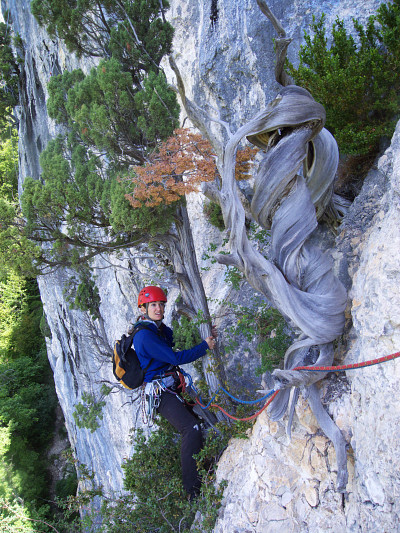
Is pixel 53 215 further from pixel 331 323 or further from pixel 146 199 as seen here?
pixel 331 323

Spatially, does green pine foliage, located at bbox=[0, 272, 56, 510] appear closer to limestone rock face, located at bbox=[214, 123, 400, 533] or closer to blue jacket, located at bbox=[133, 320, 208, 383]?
blue jacket, located at bbox=[133, 320, 208, 383]

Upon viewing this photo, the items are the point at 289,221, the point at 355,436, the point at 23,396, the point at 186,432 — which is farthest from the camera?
the point at 23,396

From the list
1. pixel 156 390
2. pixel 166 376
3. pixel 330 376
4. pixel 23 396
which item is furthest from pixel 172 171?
pixel 23 396

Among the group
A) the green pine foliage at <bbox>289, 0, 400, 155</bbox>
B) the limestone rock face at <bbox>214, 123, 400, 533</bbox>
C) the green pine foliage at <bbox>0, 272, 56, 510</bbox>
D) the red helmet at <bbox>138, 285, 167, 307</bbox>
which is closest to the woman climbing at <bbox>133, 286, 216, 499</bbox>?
the red helmet at <bbox>138, 285, 167, 307</bbox>

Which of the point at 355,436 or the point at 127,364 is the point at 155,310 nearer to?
the point at 127,364

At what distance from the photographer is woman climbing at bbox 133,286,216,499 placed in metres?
4.69

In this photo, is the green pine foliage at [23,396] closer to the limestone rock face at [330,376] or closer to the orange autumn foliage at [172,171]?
the limestone rock face at [330,376]

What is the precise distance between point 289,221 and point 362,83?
2152 millimetres

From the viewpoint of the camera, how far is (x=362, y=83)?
4723mm

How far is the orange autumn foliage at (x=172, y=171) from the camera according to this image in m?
4.60

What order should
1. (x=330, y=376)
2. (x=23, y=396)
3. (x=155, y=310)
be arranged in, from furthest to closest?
(x=23, y=396) < (x=155, y=310) < (x=330, y=376)

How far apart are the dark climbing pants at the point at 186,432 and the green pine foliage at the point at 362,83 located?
162 inches

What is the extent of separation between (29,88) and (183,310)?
1396 centimetres

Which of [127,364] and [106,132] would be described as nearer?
[127,364]
